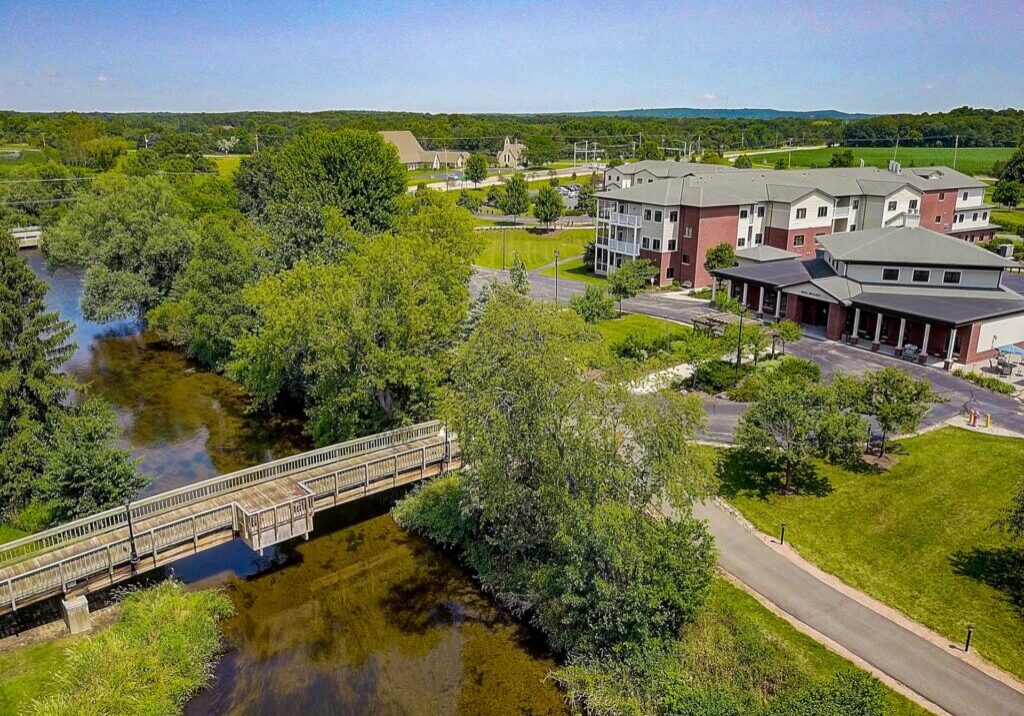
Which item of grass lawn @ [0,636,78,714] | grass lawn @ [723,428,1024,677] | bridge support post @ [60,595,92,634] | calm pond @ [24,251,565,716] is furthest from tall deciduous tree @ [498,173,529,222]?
grass lawn @ [0,636,78,714]

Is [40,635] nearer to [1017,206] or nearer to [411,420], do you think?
[411,420]

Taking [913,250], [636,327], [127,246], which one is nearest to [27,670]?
[127,246]

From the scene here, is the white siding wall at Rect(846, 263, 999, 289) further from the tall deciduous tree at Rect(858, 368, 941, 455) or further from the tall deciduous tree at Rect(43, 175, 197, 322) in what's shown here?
the tall deciduous tree at Rect(43, 175, 197, 322)

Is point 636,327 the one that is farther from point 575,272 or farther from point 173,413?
point 173,413

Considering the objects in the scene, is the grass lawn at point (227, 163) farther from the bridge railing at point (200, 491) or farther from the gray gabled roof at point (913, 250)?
the bridge railing at point (200, 491)

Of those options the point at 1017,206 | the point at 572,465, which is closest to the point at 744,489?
the point at 572,465

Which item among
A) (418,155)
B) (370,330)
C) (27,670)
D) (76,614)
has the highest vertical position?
(418,155)
